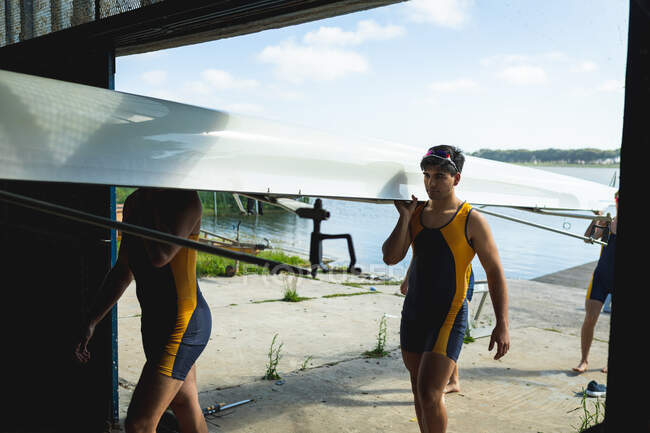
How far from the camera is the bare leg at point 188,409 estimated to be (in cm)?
256

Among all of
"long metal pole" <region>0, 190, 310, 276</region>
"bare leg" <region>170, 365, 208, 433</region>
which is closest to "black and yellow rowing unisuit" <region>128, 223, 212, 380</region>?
"bare leg" <region>170, 365, 208, 433</region>

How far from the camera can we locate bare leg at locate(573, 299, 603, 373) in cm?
493

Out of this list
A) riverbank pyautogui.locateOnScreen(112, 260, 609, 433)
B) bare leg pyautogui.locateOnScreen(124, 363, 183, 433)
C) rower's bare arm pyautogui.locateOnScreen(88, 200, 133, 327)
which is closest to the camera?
bare leg pyautogui.locateOnScreen(124, 363, 183, 433)

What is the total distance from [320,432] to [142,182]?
102 inches

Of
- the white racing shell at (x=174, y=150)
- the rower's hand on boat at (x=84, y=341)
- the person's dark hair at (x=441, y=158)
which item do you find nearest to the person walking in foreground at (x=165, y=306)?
the rower's hand on boat at (x=84, y=341)

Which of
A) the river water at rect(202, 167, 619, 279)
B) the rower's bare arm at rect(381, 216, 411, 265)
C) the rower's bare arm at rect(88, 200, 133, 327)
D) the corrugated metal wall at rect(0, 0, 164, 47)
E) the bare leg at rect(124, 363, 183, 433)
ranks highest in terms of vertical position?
the corrugated metal wall at rect(0, 0, 164, 47)

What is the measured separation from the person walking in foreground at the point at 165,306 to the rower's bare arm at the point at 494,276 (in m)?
1.40

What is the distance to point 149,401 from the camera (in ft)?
7.64

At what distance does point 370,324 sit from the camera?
6.80m

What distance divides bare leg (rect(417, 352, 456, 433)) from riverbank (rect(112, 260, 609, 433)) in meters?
1.22

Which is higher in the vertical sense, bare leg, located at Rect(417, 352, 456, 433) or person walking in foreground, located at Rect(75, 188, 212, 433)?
person walking in foreground, located at Rect(75, 188, 212, 433)

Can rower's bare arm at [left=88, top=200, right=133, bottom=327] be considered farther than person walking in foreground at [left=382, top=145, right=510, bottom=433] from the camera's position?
No

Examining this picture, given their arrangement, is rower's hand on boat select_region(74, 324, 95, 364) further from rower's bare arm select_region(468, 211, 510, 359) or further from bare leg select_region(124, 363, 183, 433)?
rower's bare arm select_region(468, 211, 510, 359)

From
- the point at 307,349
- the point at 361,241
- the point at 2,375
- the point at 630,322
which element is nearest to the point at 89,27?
the point at 2,375
